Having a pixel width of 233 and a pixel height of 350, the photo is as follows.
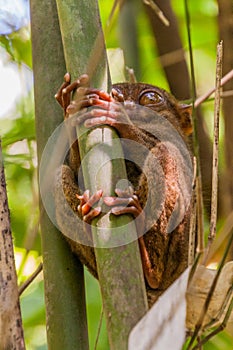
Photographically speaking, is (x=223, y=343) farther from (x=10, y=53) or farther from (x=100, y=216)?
(x=10, y=53)

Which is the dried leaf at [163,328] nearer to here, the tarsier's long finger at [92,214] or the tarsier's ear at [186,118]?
the tarsier's long finger at [92,214]

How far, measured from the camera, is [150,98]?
4.57 m

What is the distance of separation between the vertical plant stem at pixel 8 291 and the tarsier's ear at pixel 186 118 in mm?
2229

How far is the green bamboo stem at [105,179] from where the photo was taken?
223cm

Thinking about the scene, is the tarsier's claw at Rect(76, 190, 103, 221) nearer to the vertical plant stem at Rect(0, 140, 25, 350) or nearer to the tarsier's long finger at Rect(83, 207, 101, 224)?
the tarsier's long finger at Rect(83, 207, 101, 224)

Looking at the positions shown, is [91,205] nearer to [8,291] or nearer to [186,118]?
[8,291]

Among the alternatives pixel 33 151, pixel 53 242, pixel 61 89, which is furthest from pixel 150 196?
pixel 33 151

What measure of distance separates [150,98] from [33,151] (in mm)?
805

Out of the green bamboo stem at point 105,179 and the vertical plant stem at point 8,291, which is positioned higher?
the green bamboo stem at point 105,179

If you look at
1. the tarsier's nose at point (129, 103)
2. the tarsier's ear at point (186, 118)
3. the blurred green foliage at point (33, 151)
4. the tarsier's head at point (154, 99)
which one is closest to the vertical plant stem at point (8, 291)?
the blurred green foliage at point (33, 151)

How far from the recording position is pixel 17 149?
15.4ft

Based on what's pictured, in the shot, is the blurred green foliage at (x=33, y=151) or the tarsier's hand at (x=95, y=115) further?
the blurred green foliage at (x=33, y=151)

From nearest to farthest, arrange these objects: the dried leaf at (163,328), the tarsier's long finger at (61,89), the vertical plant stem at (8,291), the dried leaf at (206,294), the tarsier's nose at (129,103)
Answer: the dried leaf at (163,328)
the dried leaf at (206,294)
the vertical plant stem at (8,291)
the tarsier's long finger at (61,89)
the tarsier's nose at (129,103)

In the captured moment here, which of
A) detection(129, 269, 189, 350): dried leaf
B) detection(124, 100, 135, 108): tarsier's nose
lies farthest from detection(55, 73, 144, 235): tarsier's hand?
detection(124, 100, 135, 108): tarsier's nose
